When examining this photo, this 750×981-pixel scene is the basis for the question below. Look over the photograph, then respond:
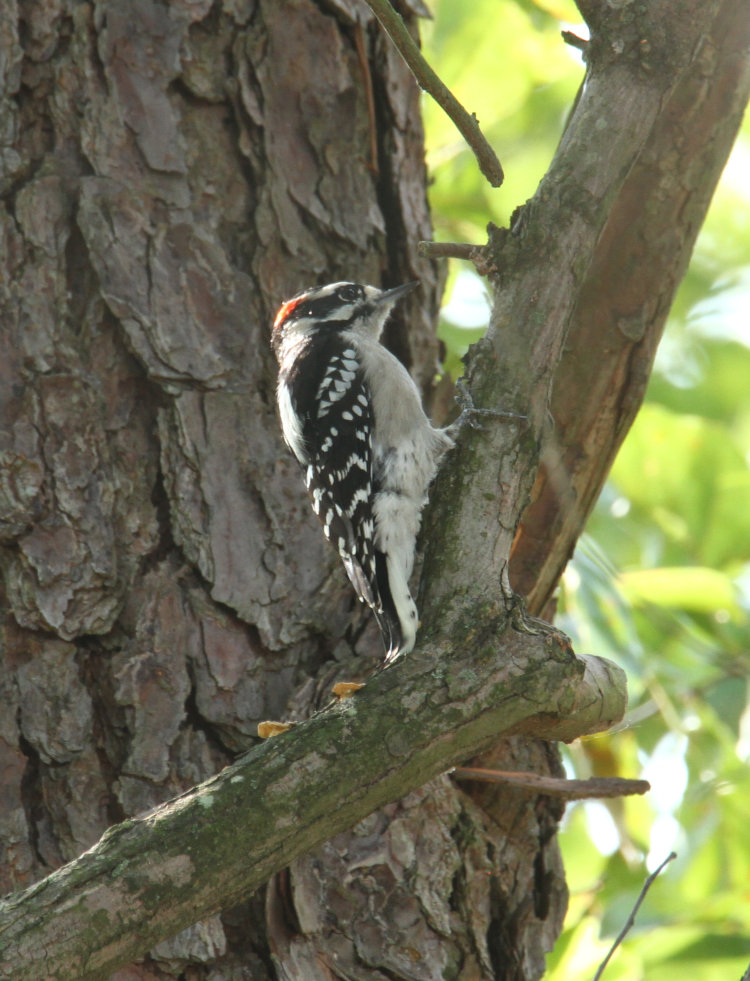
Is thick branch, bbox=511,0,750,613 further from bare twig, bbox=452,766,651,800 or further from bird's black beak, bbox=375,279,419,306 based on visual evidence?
bird's black beak, bbox=375,279,419,306

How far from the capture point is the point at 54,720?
241 centimetres

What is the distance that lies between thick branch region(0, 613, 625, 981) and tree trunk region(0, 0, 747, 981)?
19cm

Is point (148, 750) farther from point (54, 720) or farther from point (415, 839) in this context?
point (415, 839)

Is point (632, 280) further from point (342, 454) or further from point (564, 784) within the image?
point (564, 784)

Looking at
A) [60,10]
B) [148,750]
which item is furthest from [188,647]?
[60,10]

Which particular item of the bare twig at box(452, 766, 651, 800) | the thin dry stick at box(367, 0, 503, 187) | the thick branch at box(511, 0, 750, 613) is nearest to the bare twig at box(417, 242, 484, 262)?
the thin dry stick at box(367, 0, 503, 187)

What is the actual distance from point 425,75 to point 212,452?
45.5 inches

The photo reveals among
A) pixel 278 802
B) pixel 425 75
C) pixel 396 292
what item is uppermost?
pixel 396 292

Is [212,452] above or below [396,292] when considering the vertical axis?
below

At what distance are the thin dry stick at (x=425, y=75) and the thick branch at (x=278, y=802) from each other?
1060mm

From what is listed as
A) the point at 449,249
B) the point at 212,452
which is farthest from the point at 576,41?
the point at 212,452

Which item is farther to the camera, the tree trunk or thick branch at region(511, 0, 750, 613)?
thick branch at region(511, 0, 750, 613)

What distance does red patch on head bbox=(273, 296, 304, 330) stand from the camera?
3109 mm

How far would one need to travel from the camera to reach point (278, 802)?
1.62 metres
